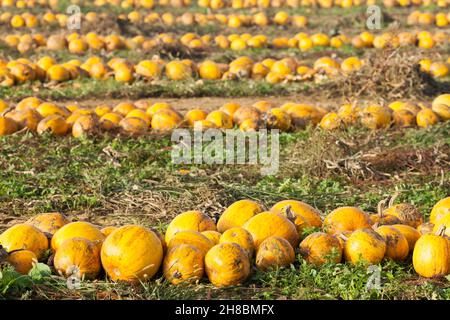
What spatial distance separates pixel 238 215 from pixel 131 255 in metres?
1.08

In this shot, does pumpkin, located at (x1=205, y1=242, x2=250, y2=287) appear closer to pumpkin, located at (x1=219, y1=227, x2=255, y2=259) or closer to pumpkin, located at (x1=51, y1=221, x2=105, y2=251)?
pumpkin, located at (x1=219, y1=227, x2=255, y2=259)

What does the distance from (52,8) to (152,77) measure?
9106 mm

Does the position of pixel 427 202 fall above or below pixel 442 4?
below

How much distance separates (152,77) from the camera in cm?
1117

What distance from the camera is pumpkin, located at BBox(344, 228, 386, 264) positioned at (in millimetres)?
4363

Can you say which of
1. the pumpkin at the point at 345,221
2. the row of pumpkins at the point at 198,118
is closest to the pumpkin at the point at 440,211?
the pumpkin at the point at 345,221

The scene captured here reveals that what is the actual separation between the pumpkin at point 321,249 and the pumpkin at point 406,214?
0.85 metres

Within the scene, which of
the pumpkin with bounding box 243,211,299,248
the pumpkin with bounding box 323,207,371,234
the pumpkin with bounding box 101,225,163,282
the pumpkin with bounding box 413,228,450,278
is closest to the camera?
the pumpkin with bounding box 101,225,163,282

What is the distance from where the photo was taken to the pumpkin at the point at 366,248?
4.36 m

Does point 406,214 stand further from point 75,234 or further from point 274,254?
point 75,234

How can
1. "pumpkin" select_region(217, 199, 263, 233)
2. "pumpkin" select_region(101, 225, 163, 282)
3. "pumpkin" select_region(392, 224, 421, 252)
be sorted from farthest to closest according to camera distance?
"pumpkin" select_region(217, 199, 263, 233) < "pumpkin" select_region(392, 224, 421, 252) < "pumpkin" select_region(101, 225, 163, 282)

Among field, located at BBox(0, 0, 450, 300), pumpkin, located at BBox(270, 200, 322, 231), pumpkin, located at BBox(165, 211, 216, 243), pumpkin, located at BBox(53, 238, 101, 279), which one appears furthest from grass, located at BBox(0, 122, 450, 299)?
pumpkin, located at BBox(165, 211, 216, 243)

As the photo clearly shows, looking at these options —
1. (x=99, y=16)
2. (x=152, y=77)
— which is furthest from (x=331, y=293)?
(x=99, y=16)
